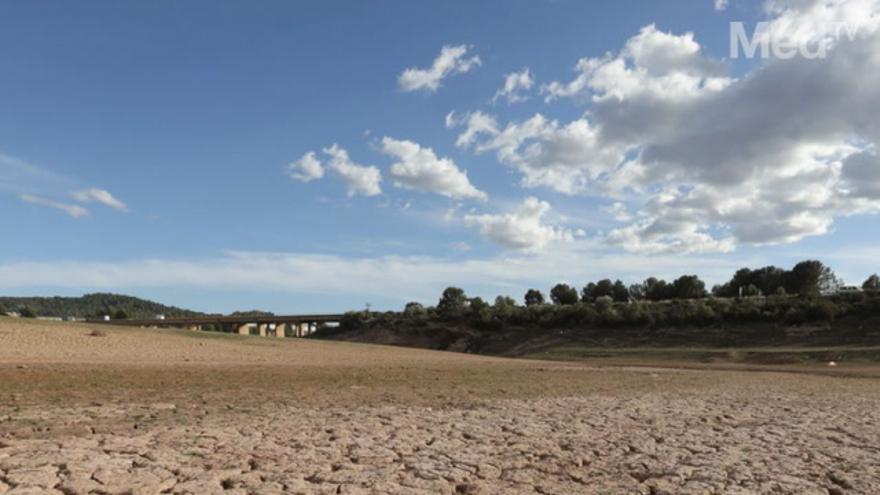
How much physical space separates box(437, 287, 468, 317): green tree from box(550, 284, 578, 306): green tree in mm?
17556

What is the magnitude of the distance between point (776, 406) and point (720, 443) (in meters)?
6.42

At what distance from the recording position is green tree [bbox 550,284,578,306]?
12494cm

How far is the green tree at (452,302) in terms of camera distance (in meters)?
99.3

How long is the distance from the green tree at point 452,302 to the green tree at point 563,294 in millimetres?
17556

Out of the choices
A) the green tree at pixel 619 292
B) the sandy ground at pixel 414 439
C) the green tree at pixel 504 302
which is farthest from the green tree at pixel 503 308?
the sandy ground at pixel 414 439

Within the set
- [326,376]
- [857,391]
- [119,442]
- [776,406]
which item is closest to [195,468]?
[119,442]

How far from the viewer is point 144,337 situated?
37.6 m

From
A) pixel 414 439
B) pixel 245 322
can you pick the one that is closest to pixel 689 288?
pixel 245 322

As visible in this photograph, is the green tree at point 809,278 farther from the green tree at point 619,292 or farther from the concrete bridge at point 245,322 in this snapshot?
the concrete bridge at point 245,322

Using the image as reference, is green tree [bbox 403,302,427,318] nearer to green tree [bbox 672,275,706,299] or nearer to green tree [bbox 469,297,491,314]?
green tree [bbox 469,297,491,314]

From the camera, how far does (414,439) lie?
907 centimetres

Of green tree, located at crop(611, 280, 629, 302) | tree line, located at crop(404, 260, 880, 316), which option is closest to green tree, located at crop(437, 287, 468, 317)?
tree line, located at crop(404, 260, 880, 316)

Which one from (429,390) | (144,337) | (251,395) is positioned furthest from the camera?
(144,337)

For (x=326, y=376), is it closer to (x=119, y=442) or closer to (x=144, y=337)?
(x=119, y=442)
